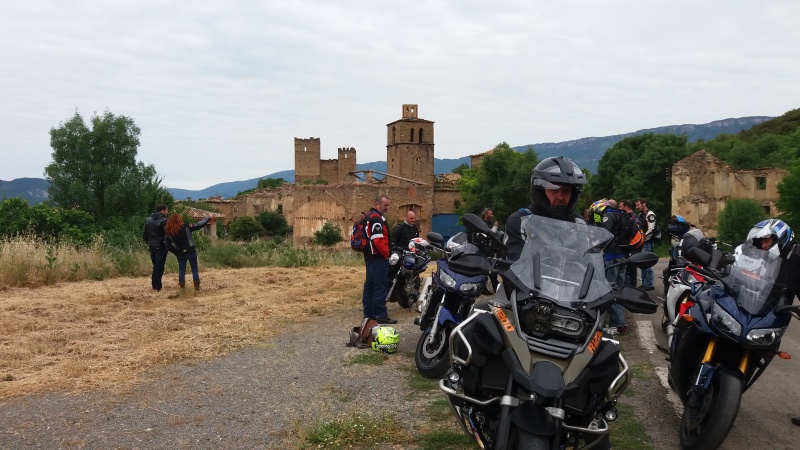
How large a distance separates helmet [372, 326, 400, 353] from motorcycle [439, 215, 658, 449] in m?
4.19

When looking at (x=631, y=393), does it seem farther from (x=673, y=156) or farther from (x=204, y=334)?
(x=673, y=156)

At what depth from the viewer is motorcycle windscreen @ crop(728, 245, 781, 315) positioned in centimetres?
474

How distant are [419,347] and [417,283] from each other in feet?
13.5

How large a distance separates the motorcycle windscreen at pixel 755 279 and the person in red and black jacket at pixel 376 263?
4872 millimetres

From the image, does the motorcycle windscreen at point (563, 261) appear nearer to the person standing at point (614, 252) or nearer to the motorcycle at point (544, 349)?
the motorcycle at point (544, 349)

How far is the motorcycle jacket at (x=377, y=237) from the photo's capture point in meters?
9.02

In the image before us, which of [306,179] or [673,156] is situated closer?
[673,156]

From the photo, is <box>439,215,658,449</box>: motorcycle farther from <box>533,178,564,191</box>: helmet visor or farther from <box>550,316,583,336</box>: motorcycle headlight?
<box>533,178,564,191</box>: helmet visor

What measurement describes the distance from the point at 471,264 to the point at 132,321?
7537mm

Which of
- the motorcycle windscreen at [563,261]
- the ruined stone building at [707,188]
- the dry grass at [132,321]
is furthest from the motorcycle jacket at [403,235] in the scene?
the ruined stone building at [707,188]

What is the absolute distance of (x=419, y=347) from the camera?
7188 millimetres

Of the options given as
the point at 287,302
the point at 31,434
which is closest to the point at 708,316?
the point at 31,434

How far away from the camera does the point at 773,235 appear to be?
17.4 feet

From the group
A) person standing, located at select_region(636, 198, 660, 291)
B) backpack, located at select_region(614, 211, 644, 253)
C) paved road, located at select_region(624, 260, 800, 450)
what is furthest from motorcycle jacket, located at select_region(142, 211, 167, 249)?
person standing, located at select_region(636, 198, 660, 291)
